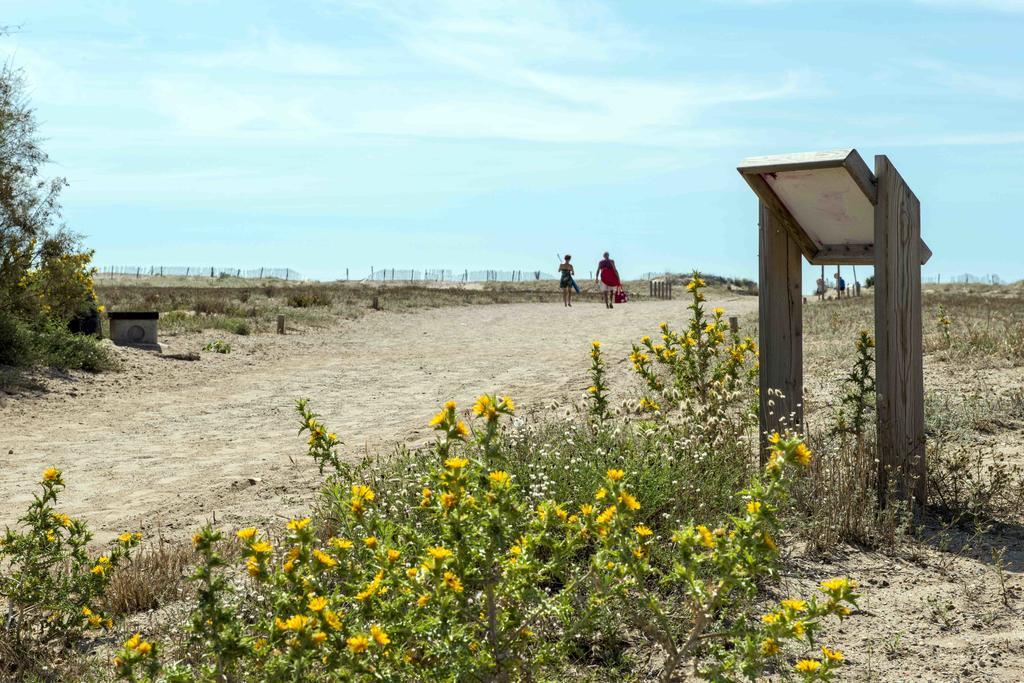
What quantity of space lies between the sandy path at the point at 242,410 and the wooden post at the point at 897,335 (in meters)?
3.65

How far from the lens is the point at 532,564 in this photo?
300 cm

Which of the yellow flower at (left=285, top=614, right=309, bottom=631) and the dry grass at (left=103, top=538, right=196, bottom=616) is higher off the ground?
the yellow flower at (left=285, top=614, right=309, bottom=631)

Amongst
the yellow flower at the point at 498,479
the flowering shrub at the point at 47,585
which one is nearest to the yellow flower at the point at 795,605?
the yellow flower at the point at 498,479

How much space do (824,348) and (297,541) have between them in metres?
12.5

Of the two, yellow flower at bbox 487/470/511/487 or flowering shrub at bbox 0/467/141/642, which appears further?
flowering shrub at bbox 0/467/141/642

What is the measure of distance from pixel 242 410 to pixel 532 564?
Answer: 8765 millimetres

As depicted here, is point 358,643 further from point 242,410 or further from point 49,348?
point 49,348

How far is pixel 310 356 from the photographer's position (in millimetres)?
17125

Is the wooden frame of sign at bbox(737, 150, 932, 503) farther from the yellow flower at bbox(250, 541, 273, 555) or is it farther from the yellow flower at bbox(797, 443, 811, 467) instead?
the yellow flower at bbox(250, 541, 273, 555)

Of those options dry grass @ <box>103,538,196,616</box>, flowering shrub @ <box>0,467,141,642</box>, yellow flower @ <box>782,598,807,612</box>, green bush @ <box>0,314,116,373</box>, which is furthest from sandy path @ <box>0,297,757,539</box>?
yellow flower @ <box>782,598,807,612</box>

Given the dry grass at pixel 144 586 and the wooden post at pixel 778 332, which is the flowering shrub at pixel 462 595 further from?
the wooden post at pixel 778 332

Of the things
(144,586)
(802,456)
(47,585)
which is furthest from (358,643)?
(144,586)

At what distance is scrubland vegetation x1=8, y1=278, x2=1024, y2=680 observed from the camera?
2797 millimetres

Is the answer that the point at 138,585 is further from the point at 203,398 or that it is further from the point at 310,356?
the point at 310,356
